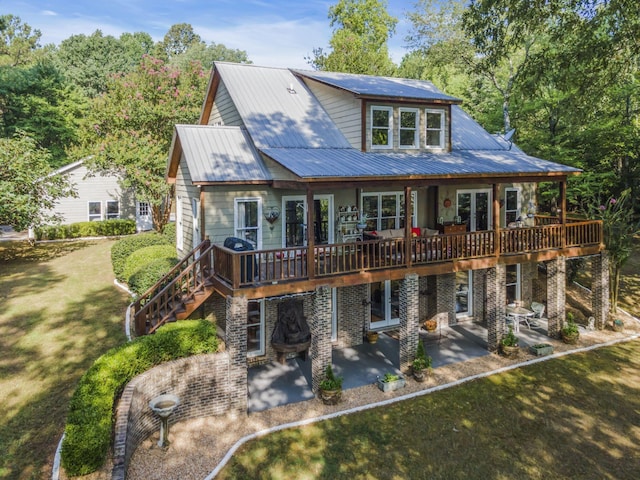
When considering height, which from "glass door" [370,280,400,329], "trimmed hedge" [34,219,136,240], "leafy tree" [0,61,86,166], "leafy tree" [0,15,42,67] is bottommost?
"glass door" [370,280,400,329]

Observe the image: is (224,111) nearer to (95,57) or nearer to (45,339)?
(45,339)

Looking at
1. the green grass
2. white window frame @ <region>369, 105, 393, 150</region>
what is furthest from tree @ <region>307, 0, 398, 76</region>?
the green grass

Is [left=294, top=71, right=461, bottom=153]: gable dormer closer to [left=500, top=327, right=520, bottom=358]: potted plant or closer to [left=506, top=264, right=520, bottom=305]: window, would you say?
[left=506, top=264, right=520, bottom=305]: window

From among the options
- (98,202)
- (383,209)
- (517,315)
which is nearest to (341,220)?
(383,209)

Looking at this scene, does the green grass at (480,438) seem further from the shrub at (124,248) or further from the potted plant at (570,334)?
the shrub at (124,248)

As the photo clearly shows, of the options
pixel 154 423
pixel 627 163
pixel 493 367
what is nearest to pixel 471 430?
pixel 493 367

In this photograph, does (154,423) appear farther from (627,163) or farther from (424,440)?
(627,163)
